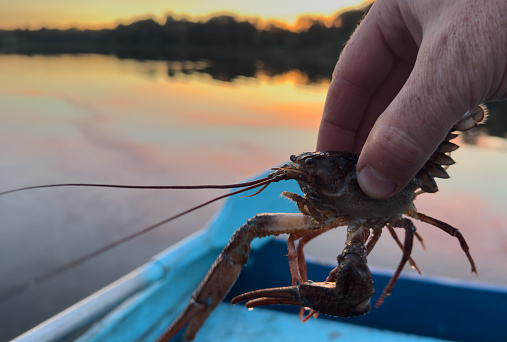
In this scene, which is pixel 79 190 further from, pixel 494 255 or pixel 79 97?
pixel 79 97

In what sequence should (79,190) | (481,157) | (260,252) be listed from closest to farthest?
(260,252) → (79,190) → (481,157)

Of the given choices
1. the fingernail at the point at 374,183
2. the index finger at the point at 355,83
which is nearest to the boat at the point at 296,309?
the index finger at the point at 355,83

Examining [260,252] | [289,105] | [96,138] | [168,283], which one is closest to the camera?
[168,283]

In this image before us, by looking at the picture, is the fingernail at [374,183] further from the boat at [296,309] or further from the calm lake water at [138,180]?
the calm lake water at [138,180]

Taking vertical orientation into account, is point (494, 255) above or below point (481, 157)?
below

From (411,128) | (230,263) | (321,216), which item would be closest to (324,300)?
(321,216)

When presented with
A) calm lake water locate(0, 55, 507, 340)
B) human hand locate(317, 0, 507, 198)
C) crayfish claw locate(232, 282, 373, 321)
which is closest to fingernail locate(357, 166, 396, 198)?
human hand locate(317, 0, 507, 198)

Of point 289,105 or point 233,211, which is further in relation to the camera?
point 289,105

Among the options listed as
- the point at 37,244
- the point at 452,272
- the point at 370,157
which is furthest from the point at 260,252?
the point at 37,244
